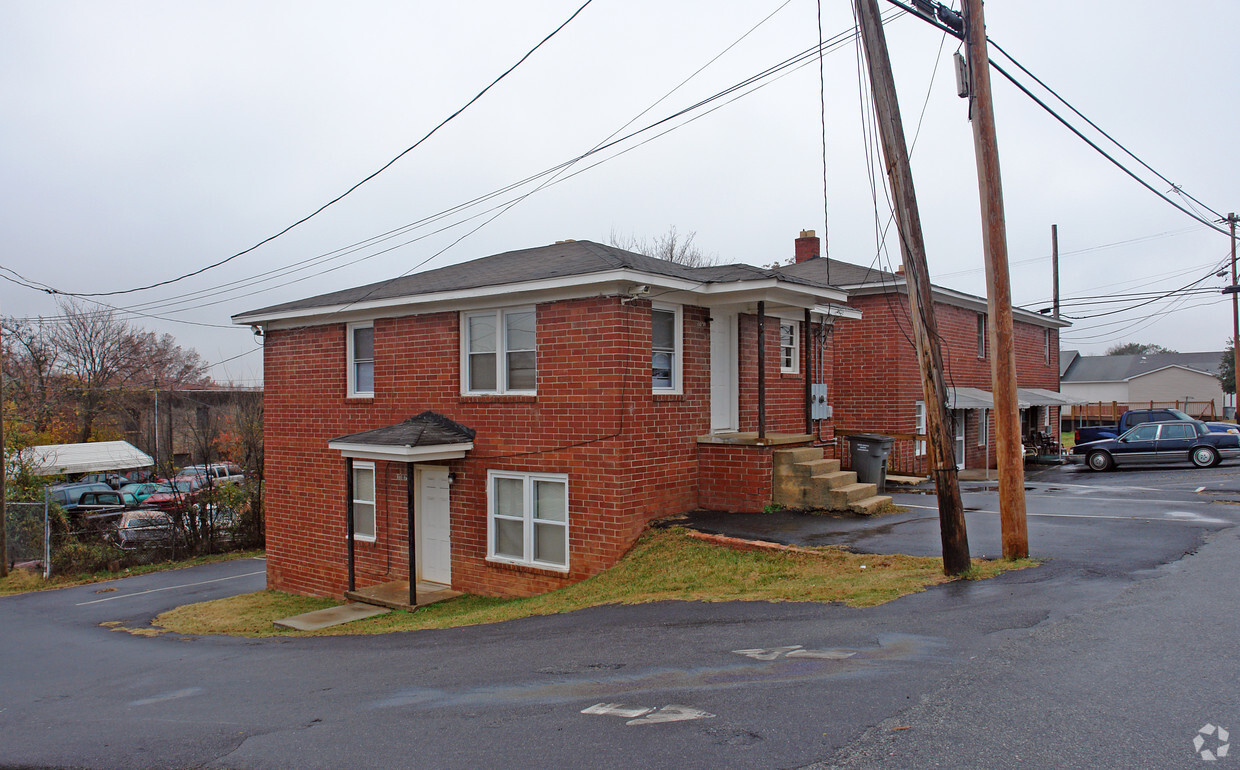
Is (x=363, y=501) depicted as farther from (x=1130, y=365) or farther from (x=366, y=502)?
(x=1130, y=365)

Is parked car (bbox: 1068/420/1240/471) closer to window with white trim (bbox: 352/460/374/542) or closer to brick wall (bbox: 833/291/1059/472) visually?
brick wall (bbox: 833/291/1059/472)

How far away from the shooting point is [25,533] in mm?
23438

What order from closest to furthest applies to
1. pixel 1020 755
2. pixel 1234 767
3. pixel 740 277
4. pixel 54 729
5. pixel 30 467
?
pixel 1234 767 < pixel 1020 755 < pixel 54 729 < pixel 740 277 < pixel 30 467

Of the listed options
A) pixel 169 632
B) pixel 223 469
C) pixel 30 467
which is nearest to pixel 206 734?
pixel 169 632

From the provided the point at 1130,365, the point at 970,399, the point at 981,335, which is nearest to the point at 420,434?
the point at 970,399

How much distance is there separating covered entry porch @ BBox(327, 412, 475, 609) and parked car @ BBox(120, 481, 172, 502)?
20839 millimetres

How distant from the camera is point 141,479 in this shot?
39156 mm

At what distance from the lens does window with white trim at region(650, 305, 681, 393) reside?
12539mm

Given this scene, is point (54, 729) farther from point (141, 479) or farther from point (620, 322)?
point (141, 479)

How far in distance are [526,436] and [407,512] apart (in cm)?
307

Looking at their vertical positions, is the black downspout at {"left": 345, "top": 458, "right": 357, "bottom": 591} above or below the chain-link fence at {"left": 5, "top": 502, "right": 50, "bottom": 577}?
above

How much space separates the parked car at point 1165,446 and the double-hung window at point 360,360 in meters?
21.3

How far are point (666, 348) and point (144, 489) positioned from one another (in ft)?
94.2

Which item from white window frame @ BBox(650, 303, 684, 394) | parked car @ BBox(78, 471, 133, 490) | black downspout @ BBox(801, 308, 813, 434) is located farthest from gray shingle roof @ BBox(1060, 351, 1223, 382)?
parked car @ BBox(78, 471, 133, 490)
